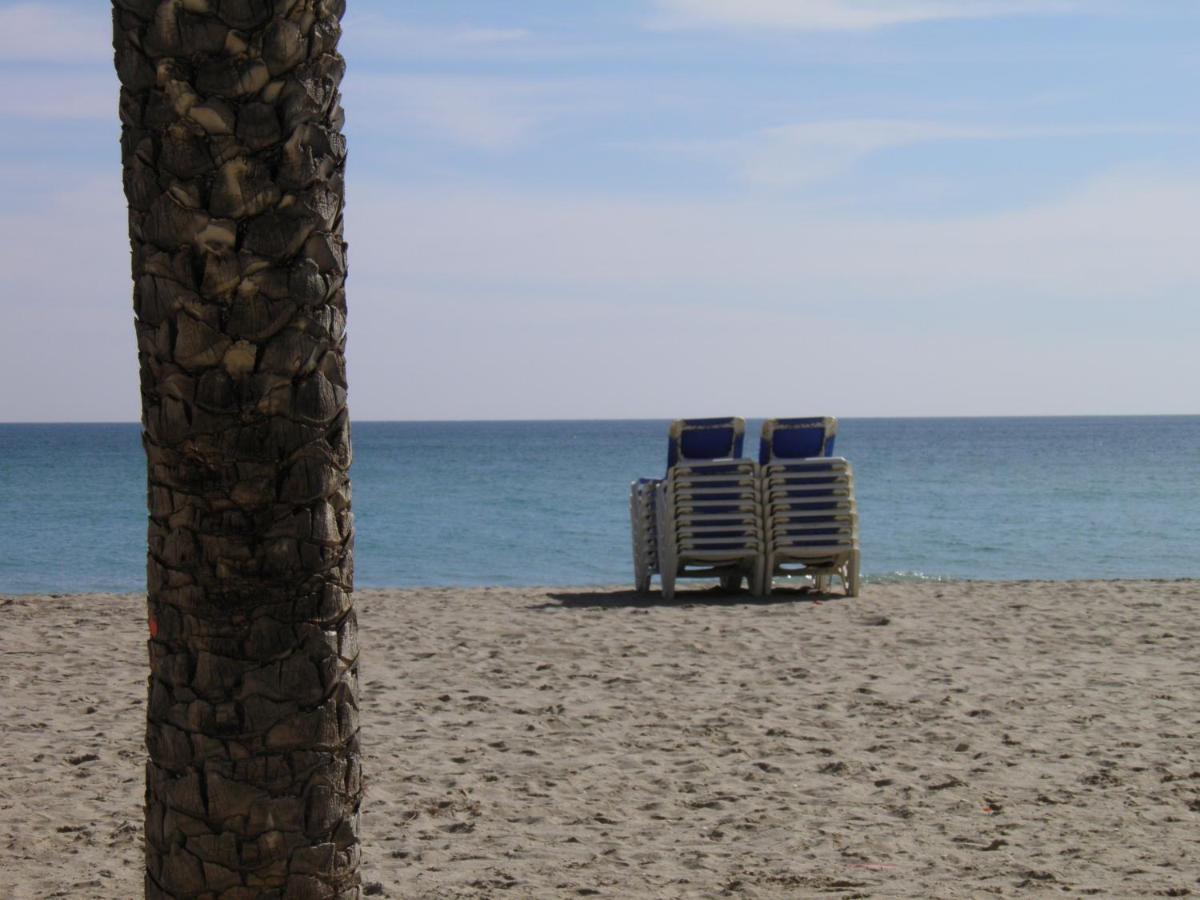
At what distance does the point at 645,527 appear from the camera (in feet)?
40.8

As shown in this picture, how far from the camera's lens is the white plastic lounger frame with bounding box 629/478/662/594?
→ 12.4m

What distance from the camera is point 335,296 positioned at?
2.85 meters

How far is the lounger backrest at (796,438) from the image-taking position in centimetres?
1177

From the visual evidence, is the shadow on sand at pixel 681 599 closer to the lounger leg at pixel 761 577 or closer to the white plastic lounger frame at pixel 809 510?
the lounger leg at pixel 761 577

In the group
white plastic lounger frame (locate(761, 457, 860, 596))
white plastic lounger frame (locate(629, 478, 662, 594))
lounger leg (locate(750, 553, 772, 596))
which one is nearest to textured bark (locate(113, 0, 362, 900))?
white plastic lounger frame (locate(761, 457, 860, 596))

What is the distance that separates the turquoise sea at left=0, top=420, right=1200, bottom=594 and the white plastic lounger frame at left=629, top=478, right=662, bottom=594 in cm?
725

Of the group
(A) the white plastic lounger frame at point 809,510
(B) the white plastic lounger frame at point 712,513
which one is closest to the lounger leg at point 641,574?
(B) the white plastic lounger frame at point 712,513

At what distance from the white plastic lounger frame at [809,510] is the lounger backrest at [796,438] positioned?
0.20 meters

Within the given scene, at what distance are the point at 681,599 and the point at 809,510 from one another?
1.35 meters

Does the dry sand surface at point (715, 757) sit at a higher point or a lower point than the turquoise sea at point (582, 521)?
higher

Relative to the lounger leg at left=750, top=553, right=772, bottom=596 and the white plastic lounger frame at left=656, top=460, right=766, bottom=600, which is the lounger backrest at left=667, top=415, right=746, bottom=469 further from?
the lounger leg at left=750, top=553, right=772, bottom=596

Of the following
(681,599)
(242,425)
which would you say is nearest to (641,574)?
(681,599)

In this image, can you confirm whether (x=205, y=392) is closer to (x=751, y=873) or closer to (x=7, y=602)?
(x=751, y=873)

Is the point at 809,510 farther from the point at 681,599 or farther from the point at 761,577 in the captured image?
the point at 681,599
